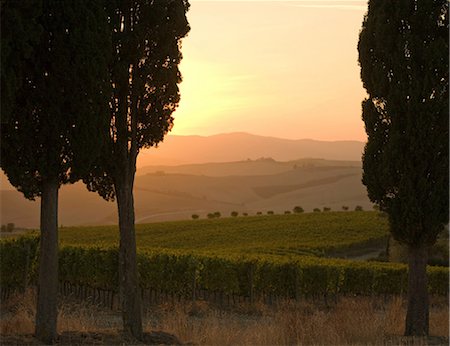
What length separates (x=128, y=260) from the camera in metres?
13.6

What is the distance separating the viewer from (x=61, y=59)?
442 inches

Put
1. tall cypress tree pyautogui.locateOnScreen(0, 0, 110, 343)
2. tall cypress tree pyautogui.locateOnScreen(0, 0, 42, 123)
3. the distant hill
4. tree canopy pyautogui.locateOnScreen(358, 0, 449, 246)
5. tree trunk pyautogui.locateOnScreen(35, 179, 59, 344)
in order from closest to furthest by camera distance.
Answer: tall cypress tree pyautogui.locateOnScreen(0, 0, 42, 123), tall cypress tree pyautogui.locateOnScreen(0, 0, 110, 343), tree trunk pyautogui.locateOnScreen(35, 179, 59, 344), tree canopy pyautogui.locateOnScreen(358, 0, 449, 246), the distant hill

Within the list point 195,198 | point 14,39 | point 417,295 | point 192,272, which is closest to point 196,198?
point 195,198

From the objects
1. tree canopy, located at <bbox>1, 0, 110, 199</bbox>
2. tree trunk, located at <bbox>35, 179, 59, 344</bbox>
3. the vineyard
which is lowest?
the vineyard

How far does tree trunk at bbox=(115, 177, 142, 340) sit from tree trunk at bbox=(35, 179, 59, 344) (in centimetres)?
180

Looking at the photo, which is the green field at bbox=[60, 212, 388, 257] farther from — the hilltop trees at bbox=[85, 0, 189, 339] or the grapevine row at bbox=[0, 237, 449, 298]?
the hilltop trees at bbox=[85, 0, 189, 339]

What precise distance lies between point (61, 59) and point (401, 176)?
9139mm

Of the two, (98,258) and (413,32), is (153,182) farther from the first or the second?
(413,32)

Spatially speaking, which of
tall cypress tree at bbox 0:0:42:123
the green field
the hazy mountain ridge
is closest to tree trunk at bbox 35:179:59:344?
tall cypress tree at bbox 0:0:42:123

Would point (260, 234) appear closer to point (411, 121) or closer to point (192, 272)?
point (192, 272)

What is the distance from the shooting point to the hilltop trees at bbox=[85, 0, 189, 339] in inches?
527

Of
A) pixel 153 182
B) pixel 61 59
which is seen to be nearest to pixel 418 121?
pixel 61 59

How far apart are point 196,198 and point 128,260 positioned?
13903cm

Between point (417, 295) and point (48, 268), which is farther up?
point (48, 268)
